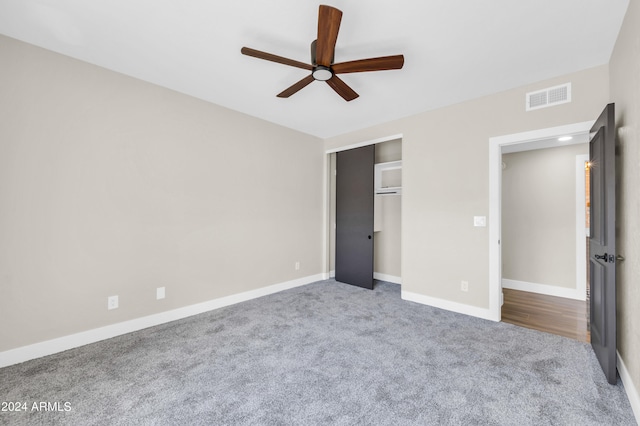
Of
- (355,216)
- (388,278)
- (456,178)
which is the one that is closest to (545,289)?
(388,278)

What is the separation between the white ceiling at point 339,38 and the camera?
1.86 metres

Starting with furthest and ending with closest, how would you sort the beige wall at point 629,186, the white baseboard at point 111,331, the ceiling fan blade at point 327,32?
the white baseboard at point 111,331
the beige wall at point 629,186
the ceiling fan blade at point 327,32

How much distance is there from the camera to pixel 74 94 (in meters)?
2.46

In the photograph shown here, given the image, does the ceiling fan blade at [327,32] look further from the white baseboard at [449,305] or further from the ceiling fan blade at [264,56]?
the white baseboard at [449,305]

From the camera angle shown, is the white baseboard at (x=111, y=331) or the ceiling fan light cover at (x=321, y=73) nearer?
the ceiling fan light cover at (x=321, y=73)

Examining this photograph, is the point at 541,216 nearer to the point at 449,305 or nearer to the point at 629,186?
the point at 449,305

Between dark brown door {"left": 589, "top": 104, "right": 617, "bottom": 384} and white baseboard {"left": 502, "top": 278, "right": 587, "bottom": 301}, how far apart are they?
2.13m

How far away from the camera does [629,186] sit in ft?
5.99

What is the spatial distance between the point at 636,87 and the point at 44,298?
471 cm

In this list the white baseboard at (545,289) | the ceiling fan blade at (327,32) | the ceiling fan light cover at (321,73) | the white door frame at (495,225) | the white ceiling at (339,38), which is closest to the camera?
the ceiling fan blade at (327,32)

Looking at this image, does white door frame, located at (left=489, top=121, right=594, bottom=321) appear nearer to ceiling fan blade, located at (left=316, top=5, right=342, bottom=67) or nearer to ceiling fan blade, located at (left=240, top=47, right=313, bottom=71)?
ceiling fan blade, located at (left=316, top=5, right=342, bottom=67)

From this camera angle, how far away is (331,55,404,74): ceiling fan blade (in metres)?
1.94

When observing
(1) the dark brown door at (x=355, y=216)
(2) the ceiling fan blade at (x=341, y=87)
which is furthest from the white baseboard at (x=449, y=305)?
(2) the ceiling fan blade at (x=341, y=87)

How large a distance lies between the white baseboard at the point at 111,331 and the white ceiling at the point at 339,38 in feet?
8.41
